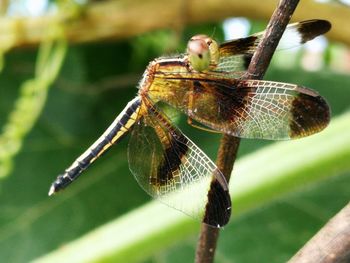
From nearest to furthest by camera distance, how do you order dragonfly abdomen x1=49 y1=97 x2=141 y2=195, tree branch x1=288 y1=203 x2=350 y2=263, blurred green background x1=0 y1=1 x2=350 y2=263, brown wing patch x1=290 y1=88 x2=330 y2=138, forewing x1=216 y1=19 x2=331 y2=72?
tree branch x1=288 y1=203 x2=350 y2=263 → brown wing patch x1=290 y1=88 x2=330 y2=138 → forewing x1=216 y1=19 x2=331 y2=72 → dragonfly abdomen x1=49 y1=97 x2=141 y2=195 → blurred green background x1=0 y1=1 x2=350 y2=263

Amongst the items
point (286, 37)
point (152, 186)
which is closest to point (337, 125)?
point (286, 37)

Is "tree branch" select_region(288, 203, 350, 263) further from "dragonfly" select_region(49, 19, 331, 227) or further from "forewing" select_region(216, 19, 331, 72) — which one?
"forewing" select_region(216, 19, 331, 72)

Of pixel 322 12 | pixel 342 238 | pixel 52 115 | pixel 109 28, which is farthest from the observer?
pixel 52 115

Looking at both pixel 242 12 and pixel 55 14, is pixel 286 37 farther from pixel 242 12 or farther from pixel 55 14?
pixel 55 14

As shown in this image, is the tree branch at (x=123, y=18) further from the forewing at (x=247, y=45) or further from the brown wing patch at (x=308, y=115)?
the brown wing patch at (x=308, y=115)

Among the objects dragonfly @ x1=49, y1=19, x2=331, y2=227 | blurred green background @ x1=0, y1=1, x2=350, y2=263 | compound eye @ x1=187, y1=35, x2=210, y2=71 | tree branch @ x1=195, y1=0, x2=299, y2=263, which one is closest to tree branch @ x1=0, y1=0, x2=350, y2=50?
blurred green background @ x1=0, y1=1, x2=350, y2=263

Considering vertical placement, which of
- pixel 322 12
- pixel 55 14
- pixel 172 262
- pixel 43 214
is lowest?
pixel 172 262
